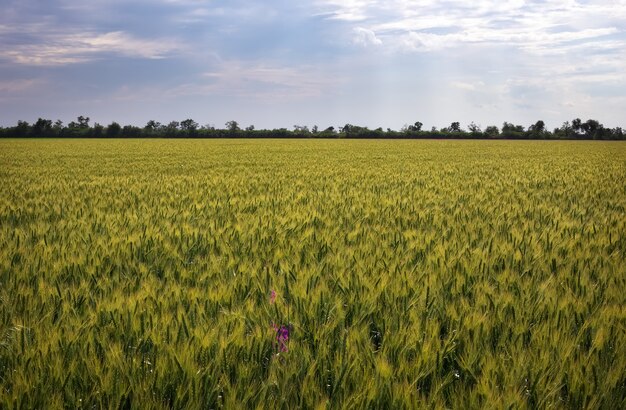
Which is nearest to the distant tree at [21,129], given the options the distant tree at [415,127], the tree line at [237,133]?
the tree line at [237,133]

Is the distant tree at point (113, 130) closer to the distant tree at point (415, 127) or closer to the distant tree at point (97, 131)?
the distant tree at point (97, 131)

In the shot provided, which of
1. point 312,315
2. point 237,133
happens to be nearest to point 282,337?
point 312,315

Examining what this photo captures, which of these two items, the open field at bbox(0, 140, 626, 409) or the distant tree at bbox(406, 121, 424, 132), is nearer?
the open field at bbox(0, 140, 626, 409)

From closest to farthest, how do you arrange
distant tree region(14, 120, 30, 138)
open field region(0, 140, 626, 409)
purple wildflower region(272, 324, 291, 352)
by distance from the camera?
open field region(0, 140, 626, 409)
purple wildflower region(272, 324, 291, 352)
distant tree region(14, 120, 30, 138)

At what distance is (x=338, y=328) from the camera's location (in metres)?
2.65

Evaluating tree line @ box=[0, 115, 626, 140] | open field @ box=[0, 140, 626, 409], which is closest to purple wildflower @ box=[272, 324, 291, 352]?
open field @ box=[0, 140, 626, 409]

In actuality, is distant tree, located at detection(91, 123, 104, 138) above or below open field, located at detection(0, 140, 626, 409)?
above

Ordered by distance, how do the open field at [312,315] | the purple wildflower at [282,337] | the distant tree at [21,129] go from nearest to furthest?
the open field at [312,315]
the purple wildflower at [282,337]
the distant tree at [21,129]

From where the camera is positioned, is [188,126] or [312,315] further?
[188,126]

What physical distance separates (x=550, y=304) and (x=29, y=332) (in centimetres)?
289

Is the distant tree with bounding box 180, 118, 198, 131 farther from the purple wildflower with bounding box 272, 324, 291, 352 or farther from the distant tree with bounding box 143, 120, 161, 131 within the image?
the purple wildflower with bounding box 272, 324, 291, 352

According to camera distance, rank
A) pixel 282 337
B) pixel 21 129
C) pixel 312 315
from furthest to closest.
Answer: pixel 21 129
pixel 312 315
pixel 282 337

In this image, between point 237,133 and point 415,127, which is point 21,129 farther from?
point 415,127

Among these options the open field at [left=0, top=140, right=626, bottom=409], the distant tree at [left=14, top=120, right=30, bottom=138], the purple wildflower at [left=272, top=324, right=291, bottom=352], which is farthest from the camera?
the distant tree at [left=14, top=120, right=30, bottom=138]
